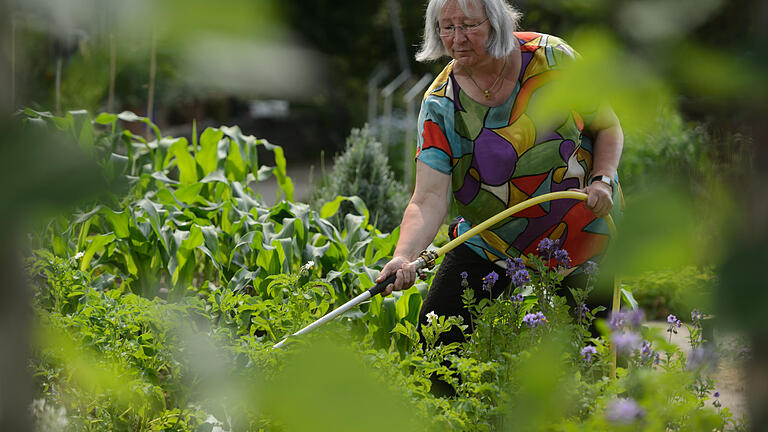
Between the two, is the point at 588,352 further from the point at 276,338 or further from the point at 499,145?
the point at 276,338

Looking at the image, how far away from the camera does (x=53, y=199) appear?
30 centimetres

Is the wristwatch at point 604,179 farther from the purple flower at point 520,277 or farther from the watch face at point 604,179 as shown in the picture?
the purple flower at point 520,277

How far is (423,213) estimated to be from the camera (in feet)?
7.34

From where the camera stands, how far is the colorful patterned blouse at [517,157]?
7.48 ft

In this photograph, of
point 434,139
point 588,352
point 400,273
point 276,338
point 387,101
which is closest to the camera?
point 588,352

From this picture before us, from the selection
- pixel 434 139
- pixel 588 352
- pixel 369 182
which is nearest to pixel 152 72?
pixel 434 139

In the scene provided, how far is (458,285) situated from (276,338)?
Answer: 60 centimetres

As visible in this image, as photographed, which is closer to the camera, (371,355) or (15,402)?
(15,402)

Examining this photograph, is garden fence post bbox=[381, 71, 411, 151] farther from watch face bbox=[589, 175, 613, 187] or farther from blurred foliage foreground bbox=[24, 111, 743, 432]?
watch face bbox=[589, 175, 613, 187]

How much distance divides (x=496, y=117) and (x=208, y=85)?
2.03 m

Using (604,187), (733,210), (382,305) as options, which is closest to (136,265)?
(382,305)

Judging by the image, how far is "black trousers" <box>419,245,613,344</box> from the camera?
244 cm

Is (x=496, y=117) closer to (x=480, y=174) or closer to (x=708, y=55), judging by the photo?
(x=480, y=174)

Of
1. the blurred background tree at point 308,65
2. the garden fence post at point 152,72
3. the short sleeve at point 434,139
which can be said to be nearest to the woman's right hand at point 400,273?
the short sleeve at point 434,139
